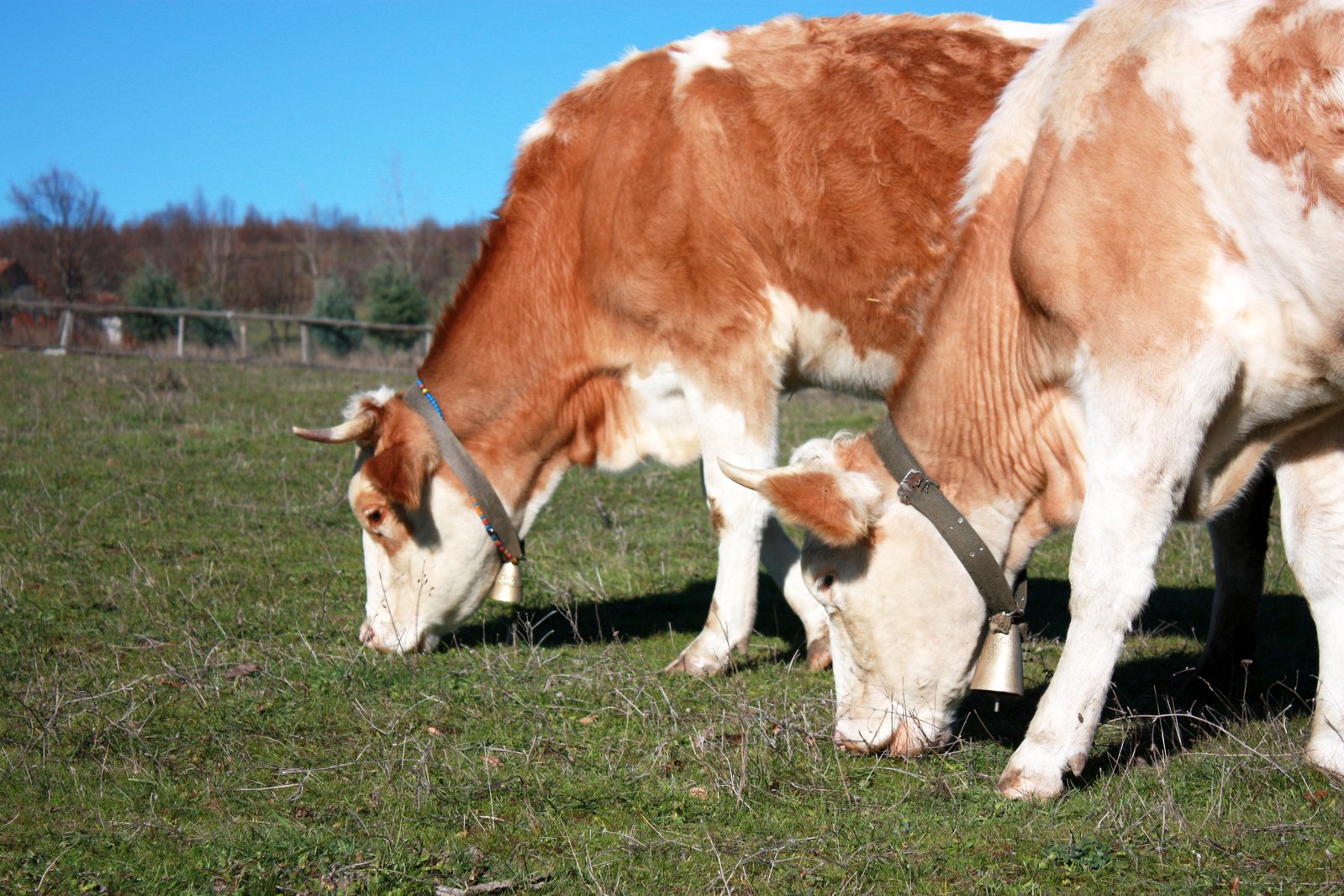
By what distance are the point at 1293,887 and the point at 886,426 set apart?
2.00 meters

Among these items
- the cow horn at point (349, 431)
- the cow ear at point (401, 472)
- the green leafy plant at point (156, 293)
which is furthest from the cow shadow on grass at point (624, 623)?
the green leafy plant at point (156, 293)

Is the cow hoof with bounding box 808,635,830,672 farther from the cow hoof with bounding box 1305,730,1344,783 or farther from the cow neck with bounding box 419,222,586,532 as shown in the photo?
the cow hoof with bounding box 1305,730,1344,783

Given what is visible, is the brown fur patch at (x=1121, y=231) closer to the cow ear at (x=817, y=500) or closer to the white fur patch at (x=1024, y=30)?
the cow ear at (x=817, y=500)

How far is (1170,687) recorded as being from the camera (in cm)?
566

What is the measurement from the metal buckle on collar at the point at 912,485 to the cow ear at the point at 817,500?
6.7 inches

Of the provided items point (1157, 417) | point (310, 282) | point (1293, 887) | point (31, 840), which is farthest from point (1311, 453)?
point (310, 282)

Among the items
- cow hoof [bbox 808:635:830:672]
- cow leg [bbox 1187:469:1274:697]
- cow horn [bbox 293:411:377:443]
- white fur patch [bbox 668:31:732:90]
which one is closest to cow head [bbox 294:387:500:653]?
cow horn [bbox 293:411:377:443]

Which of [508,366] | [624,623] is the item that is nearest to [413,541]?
[508,366]

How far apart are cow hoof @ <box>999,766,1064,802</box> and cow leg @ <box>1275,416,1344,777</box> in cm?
100

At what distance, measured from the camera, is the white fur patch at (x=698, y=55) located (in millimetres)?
6211

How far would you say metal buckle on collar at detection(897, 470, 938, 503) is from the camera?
4.38 meters

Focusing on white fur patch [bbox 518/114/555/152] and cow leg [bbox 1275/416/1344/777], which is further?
white fur patch [bbox 518/114/555/152]

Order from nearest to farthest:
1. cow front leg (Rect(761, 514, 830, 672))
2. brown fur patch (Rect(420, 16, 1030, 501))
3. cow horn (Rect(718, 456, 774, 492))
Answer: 1. cow horn (Rect(718, 456, 774, 492))
2. brown fur patch (Rect(420, 16, 1030, 501))
3. cow front leg (Rect(761, 514, 830, 672))

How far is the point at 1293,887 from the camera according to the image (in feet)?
10.8
